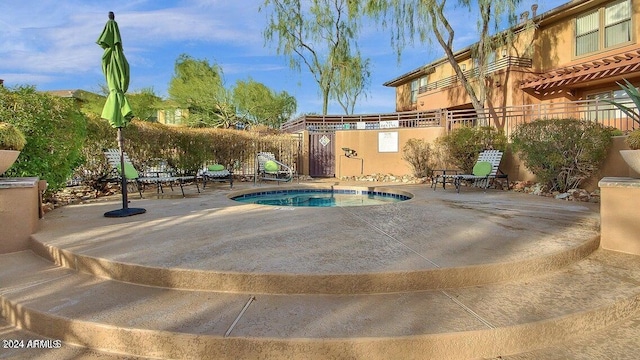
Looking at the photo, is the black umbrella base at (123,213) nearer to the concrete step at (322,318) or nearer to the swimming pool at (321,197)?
the concrete step at (322,318)

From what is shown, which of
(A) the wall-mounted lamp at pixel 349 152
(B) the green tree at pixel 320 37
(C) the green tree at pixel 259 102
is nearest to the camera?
(A) the wall-mounted lamp at pixel 349 152

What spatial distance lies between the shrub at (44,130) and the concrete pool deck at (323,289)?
2071 millimetres

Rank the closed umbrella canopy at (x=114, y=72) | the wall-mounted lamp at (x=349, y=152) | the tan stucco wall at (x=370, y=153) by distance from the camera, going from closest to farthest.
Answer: the closed umbrella canopy at (x=114, y=72) < the tan stucco wall at (x=370, y=153) < the wall-mounted lamp at (x=349, y=152)

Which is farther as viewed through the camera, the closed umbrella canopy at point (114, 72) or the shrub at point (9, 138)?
the closed umbrella canopy at point (114, 72)

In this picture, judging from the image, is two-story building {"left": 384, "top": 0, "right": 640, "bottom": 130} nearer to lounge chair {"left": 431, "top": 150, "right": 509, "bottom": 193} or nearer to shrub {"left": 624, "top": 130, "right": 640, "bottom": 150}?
lounge chair {"left": 431, "top": 150, "right": 509, "bottom": 193}

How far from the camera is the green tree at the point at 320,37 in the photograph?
21109mm

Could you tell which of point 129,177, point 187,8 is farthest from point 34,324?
point 187,8

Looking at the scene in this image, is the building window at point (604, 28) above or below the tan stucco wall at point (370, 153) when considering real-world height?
above

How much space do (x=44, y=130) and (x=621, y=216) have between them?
820 centimetres

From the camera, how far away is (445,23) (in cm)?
1452

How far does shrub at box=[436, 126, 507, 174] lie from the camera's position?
1009 cm

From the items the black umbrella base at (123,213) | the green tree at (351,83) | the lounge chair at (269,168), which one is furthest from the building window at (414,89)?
the black umbrella base at (123,213)

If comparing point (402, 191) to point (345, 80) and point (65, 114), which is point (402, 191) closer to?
point (65, 114)

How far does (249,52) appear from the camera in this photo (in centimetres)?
2295
